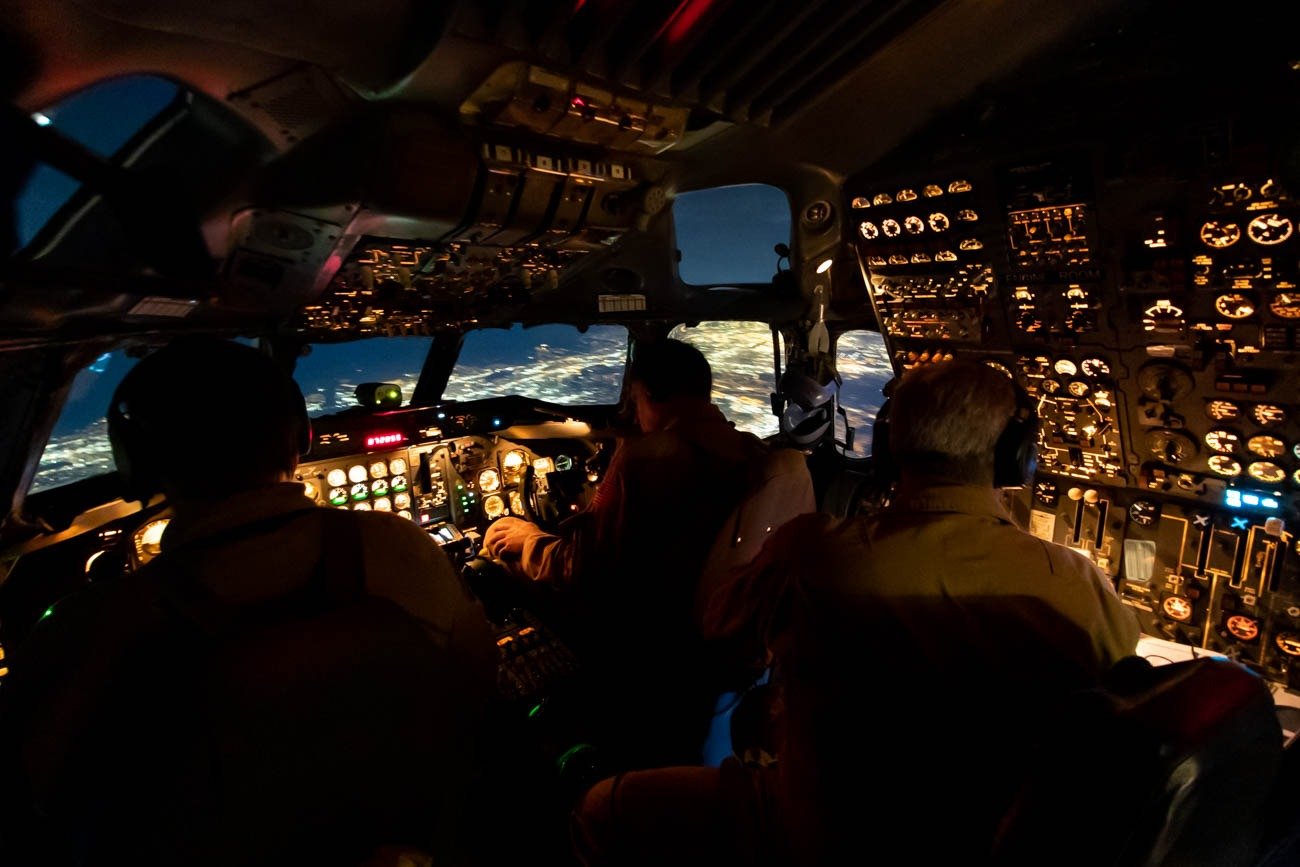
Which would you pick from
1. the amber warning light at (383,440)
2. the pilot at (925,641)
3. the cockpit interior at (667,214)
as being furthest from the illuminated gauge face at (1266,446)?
the amber warning light at (383,440)

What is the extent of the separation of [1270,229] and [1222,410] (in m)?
0.66

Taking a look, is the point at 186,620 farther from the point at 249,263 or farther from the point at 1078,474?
the point at 1078,474

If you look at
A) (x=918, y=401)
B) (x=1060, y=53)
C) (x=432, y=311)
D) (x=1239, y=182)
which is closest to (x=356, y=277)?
(x=432, y=311)

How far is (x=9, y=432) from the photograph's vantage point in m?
1.88

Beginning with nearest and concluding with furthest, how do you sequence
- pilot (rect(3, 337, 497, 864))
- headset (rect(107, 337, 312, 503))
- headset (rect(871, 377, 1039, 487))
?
pilot (rect(3, 337, 497, 864)) < headset (rect(107, 337, 312, 503)) < headset (rect(871, 377, 1039, 487))

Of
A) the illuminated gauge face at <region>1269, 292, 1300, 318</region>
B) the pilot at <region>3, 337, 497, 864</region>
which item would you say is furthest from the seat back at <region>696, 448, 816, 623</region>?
the illuminated gauge face at <region>1269, 292, 1300, 318</region>

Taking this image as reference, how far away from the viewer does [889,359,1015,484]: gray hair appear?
4.12ft

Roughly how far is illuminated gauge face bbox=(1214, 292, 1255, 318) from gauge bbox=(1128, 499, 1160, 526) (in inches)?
32.0

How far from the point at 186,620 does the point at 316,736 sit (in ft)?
0.75

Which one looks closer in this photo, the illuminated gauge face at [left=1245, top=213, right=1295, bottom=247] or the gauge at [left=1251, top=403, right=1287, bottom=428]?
the illuminated gauge face at [left=1245, top=213, right=1295, bottom=247]

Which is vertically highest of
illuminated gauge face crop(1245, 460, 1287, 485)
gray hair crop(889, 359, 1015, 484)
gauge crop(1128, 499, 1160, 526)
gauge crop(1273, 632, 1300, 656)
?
gray hair crop(889, 359, 1015, 484)

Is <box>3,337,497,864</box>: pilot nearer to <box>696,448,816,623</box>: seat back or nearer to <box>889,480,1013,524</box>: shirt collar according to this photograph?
<box>889,480,1013,524</box>: shirt collar

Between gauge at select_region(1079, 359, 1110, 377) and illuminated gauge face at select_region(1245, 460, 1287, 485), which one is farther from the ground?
gauge at select_region(1079, 359, 1110, 377)

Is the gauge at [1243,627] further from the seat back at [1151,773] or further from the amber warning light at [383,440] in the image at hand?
the amber warning light at [383,440]
